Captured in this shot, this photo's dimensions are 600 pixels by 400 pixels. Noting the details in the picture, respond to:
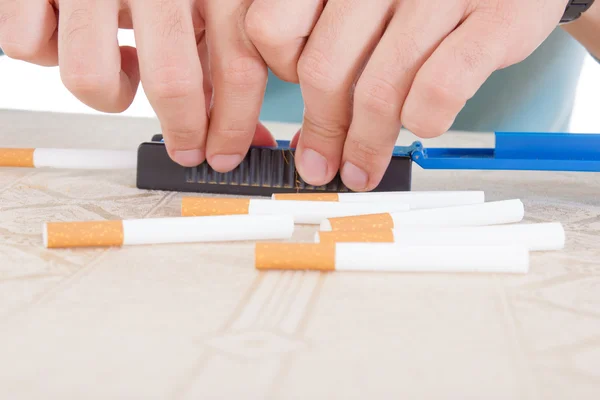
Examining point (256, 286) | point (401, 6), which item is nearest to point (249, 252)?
point (256, 286)

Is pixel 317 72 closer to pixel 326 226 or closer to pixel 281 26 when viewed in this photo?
pixel 281 26

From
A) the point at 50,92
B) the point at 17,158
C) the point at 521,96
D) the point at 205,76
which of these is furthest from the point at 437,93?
the point at 50,92

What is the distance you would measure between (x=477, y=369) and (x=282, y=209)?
0.34 metres

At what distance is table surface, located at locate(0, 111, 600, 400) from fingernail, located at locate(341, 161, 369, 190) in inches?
5.0

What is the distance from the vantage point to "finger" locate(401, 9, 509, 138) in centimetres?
64

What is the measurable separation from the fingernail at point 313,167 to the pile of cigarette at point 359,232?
0.03 m

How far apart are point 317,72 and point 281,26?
0.20ft

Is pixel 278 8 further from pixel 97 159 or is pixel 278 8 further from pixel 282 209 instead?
pixel 97 159

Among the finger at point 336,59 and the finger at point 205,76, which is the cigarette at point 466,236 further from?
Result: the finger at point 205,76

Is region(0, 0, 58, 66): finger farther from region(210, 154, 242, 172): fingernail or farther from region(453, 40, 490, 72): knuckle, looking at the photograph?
region(453, 40, 490, 72): knuckle

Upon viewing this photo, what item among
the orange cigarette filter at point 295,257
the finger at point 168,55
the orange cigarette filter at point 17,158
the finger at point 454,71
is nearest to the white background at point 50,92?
the orange cigarette filter at point 17,158

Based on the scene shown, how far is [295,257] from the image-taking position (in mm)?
503

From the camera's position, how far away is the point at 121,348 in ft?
1.21

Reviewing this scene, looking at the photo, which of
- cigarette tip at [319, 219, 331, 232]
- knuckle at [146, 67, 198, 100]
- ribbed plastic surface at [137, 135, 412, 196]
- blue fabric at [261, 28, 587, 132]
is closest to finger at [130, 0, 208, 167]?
knuckle at [146, 67, 198, 100]
